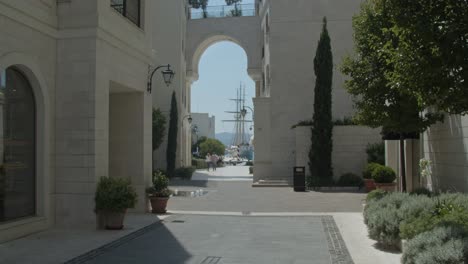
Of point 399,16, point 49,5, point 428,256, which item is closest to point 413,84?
point 399,16

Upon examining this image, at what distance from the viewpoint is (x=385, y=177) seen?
19.6m

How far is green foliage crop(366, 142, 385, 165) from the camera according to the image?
78.3 feet

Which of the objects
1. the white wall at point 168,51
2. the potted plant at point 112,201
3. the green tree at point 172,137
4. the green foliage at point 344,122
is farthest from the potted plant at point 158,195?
the white wall at point 168,51

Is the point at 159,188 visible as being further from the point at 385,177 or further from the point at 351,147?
the point at 351,147

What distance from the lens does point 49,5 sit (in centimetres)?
1093

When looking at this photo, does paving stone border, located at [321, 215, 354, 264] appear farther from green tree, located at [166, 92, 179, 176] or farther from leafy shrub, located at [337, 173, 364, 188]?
green tree, located at [166, 92, 179, 176]

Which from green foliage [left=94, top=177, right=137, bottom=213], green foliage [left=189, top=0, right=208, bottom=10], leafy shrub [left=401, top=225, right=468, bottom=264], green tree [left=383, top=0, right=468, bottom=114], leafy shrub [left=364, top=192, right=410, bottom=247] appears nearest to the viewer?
leafy shrub [left=401, top=225, right=468, bottom=264]

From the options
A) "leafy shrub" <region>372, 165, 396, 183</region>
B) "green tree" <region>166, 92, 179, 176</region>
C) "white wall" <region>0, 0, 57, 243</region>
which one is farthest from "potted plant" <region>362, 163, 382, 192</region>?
"green tree" <region>166, 92, 179, 176</region>

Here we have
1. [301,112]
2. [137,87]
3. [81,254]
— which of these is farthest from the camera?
[301,112]

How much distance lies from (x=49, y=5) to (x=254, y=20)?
2825 cm

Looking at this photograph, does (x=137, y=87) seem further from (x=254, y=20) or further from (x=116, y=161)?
(x=254, y=20)

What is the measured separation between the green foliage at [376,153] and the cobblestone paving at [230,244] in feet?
39.3

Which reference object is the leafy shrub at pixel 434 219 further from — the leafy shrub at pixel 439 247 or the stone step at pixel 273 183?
the stone step at pixel 273 183

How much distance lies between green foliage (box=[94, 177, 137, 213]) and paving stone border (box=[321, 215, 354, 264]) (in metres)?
4.44
